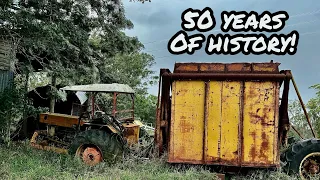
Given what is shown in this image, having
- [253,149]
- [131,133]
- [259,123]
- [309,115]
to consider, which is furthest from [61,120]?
[309,115]

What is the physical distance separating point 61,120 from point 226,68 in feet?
19.7

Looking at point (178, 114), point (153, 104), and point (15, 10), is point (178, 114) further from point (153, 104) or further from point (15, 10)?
point (153, 104)

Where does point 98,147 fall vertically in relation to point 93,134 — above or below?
below

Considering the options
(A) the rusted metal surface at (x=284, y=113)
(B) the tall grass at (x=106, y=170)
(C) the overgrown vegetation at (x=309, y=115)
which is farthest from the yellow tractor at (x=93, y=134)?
(C) the overgrown vegetation at (x=309, y=115)

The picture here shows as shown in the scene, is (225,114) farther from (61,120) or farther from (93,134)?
(61,120)

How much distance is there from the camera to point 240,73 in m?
7.51

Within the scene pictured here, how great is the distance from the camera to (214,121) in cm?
755

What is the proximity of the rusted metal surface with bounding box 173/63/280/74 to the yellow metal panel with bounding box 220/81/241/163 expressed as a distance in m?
0.32

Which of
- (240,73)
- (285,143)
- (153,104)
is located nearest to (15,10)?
(240,73)

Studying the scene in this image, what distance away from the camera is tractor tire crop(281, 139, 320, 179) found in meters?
7.39

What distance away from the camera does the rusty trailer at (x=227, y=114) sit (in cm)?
737

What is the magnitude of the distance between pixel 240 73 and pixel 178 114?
61.6 inches

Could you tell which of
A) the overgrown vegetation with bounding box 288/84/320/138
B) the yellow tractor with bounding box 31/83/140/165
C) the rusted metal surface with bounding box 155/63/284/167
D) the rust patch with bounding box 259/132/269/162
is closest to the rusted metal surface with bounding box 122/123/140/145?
the yellow tractor with bounding box 31/83/140/165

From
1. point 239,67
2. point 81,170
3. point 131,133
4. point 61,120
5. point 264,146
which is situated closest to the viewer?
point 264,146
